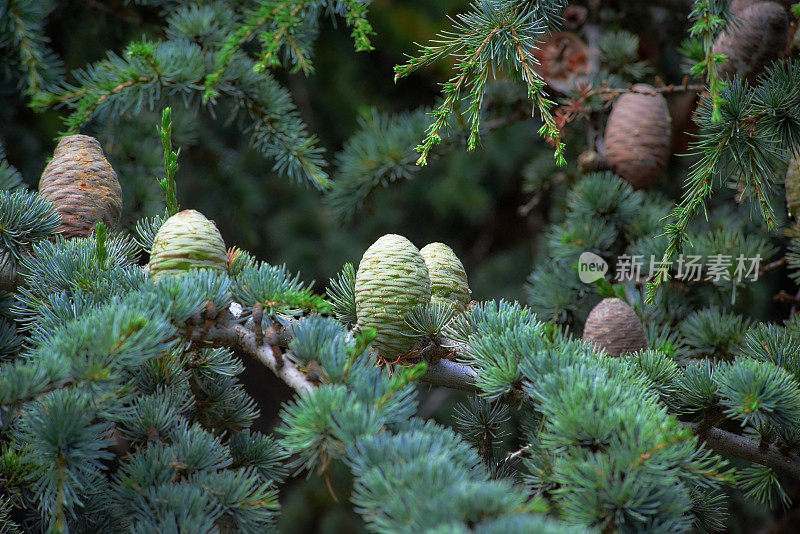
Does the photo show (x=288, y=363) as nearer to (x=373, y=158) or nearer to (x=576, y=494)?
(x=576, y=494)

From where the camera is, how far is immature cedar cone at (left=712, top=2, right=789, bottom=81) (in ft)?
3.94

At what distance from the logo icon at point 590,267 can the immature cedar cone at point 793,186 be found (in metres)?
0.35

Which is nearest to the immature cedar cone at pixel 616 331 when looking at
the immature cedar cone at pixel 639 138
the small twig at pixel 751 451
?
the small twig at pixel 751 451

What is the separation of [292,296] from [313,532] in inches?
78.8

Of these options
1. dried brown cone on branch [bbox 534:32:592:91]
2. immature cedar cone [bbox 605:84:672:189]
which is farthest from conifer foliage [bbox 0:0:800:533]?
dried brown cone on branch [bbox 534:32:592:91]

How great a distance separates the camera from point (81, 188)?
3.19ft

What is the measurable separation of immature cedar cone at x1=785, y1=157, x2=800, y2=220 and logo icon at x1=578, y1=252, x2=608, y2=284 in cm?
35

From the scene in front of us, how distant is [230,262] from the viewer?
907 millimetres

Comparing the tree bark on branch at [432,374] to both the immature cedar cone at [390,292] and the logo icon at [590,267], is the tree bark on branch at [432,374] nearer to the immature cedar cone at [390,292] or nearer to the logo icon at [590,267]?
the immature cedar cone at [390,292]

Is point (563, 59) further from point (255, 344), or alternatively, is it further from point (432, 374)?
point (255, 344)

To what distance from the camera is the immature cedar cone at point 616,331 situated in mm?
1012

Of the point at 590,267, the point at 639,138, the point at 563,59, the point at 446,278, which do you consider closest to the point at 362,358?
the point at 446,278

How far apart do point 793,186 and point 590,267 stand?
39cm

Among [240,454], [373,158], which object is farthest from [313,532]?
[240,454]
